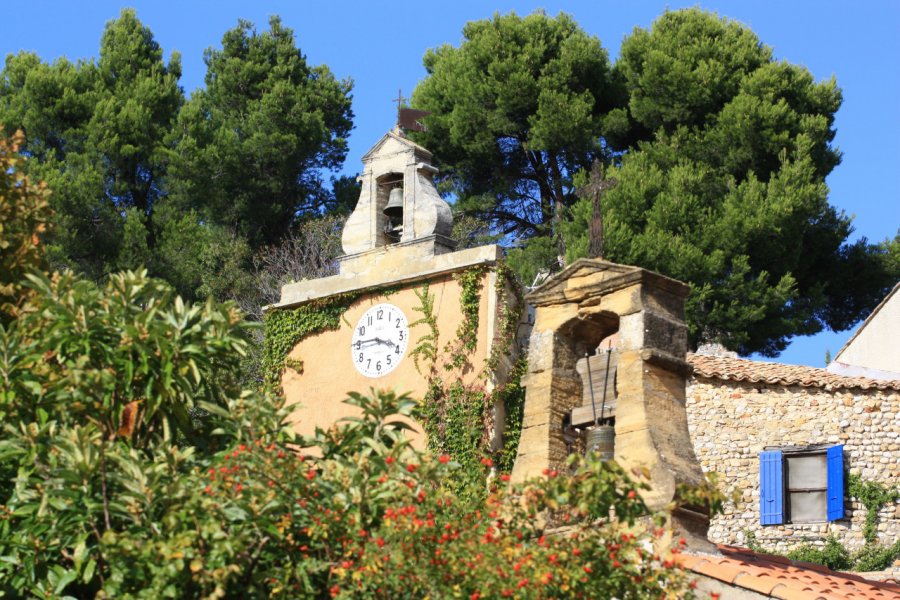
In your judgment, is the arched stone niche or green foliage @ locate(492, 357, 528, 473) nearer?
the arched stone niche

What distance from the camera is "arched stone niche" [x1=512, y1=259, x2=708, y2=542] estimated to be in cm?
1106

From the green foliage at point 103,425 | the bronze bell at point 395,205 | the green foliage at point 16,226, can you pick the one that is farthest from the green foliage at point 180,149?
the green foliage at point 103,425

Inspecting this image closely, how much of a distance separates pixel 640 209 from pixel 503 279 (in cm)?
1344

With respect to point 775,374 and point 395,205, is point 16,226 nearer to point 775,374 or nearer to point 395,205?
point 395,205

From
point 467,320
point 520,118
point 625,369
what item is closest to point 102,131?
point 520,118

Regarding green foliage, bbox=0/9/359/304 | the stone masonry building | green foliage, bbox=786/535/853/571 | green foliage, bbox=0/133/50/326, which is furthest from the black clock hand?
green foliage, bbox=0/9/359/304

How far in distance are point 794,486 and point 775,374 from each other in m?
1.73

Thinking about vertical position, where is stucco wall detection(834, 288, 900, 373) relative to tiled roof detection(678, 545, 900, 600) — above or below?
above

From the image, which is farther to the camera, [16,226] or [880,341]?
[880,341]

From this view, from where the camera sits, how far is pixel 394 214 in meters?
15.9

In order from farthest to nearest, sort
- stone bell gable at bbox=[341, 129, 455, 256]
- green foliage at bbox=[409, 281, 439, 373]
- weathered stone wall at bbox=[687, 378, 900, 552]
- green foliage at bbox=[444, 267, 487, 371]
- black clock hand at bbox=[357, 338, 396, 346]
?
weathered stone wall at bbox=[687, 378, 900, 552] → black clock hand at bbox=[357, 338, 396, 346] → stone bell gable at bbox=[341, 129, 455, 256] → green foliage at bbox=[409, 281, 439, 373] → green foliage at bbox=[444, 267, 487, 371]

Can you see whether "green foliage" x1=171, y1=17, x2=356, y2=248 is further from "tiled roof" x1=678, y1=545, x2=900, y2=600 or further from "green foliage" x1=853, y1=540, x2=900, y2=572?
"tiled roof" x1=678, y1=545, x2=900, y2=600

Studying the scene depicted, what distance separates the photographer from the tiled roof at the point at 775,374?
899 inches

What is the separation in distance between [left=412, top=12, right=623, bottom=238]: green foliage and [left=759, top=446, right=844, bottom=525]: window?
862 centimetres
